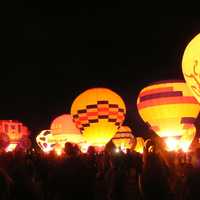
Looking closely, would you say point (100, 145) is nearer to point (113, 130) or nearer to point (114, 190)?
point (113, 130)

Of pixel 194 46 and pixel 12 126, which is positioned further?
pixel 12 126

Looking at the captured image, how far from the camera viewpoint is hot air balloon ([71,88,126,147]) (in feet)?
60.1

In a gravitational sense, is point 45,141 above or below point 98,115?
above

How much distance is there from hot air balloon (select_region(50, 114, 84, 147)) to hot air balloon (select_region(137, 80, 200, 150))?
389 inches

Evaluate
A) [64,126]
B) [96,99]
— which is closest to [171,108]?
[96,99]

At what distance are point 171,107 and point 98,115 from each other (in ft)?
12.7

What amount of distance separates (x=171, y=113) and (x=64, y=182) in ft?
27.8

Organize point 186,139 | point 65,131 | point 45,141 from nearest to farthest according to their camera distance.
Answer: point 186,139, point 65,131, point 45,141

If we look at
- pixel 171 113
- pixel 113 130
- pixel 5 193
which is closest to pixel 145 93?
pixel 171 113

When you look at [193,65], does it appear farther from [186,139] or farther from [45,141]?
[45,141]

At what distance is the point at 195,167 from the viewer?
6301mm

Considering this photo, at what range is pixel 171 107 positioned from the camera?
14.9 metres

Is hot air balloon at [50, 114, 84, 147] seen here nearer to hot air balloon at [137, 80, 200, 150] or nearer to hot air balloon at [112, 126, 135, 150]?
hot air balloon at [112, 126, 135, 150]

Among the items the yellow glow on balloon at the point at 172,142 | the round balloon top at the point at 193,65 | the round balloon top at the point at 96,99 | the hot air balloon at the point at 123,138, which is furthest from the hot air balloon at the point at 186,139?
Result: the hot air balloon at the point at 123,138
